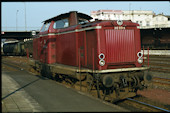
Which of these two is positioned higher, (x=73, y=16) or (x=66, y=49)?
(x=73, y=16)

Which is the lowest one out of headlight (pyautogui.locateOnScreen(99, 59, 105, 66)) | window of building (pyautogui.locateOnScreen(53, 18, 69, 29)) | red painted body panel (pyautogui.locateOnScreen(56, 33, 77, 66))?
headlight (pyautogui.locateOnScreen(99, 59, 105, 66))

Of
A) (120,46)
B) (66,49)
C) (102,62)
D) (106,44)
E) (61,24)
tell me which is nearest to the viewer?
(102,62)

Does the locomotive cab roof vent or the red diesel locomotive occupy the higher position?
the locomotive cab roof vent

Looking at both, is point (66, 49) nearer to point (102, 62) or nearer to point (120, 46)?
point (102, 62)

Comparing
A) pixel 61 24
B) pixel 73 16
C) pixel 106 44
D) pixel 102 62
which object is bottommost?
pixel 102 62

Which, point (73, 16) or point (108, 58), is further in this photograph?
point (73, 16)

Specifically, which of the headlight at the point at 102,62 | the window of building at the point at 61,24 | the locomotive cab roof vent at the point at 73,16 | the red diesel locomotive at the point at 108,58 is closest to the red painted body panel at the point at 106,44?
the red diesel locomotive at the point at 108,58

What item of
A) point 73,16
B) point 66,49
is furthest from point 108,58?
point 73,16

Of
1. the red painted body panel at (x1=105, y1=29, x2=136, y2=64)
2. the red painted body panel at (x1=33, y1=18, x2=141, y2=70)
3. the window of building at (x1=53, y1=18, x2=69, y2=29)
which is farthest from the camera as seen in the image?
the window of building at (x1=53, y1=18, x2=69, y2=29)

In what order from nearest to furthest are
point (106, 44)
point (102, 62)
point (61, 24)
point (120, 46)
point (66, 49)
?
1. point (102, 62)
2. point (106, 44)
3. point (120, 46)
4. point (66, 49)
5. point (61, 24)

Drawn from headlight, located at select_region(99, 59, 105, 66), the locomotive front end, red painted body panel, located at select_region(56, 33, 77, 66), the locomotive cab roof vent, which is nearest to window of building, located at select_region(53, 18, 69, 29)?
the locomotive cab roof vent

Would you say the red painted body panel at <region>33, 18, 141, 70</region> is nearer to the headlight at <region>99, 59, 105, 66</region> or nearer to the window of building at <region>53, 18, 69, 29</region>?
the headlight at <region>99, 59, 105, 66</region>

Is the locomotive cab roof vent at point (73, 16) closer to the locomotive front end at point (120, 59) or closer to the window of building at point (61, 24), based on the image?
the window of building at point (61, 24)

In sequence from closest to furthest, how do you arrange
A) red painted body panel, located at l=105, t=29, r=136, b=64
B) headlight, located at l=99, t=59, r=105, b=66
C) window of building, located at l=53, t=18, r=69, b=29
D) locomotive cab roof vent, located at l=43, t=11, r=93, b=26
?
headlight, located at l=99, t=59, r=105, b=66 → red painted body panel, located at l=105, t=29, r=136, b=64 → locomotive cab roof vent, located at l=43, t=11, r=93, b=26 → window of building, located at l=53, t=18, r=69, b=29
